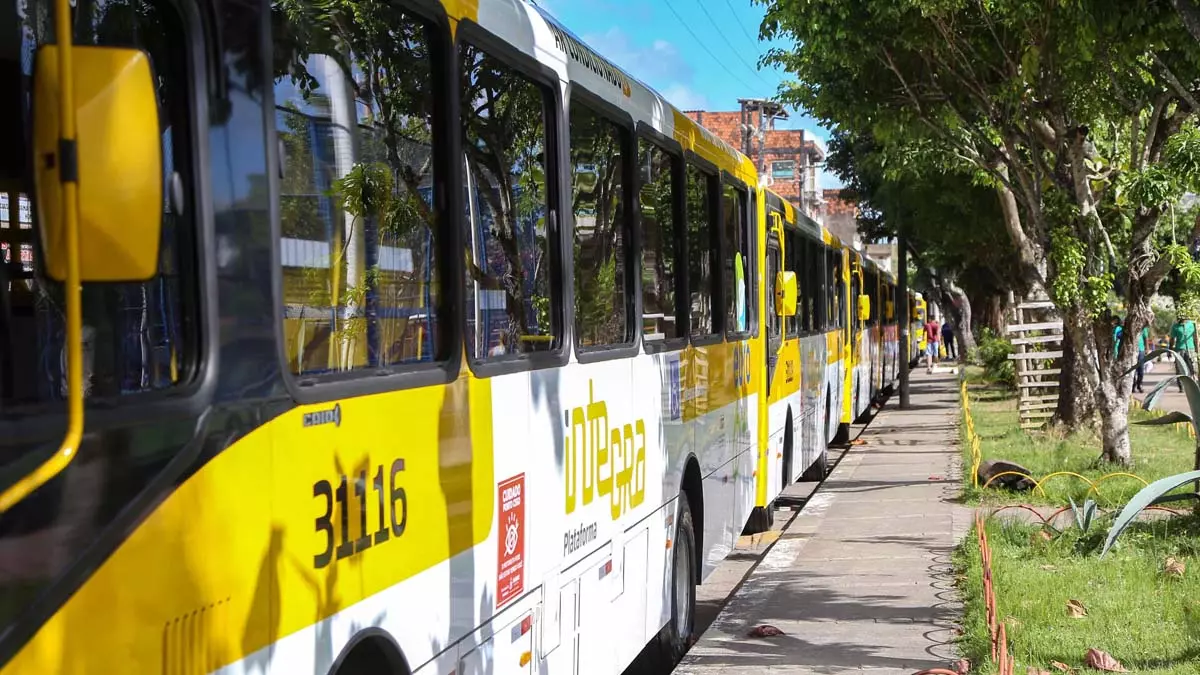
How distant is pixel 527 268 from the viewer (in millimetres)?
5742

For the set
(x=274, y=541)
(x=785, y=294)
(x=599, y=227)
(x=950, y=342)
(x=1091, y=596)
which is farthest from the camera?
(x=950, y=342)

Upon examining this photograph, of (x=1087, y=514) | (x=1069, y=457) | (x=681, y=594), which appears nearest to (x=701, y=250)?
(x=681, y=594)

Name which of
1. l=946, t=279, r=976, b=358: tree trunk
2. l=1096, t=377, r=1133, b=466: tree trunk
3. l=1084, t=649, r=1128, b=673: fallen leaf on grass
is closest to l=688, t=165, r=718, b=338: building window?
l=1084, t=649, r=1128, b=673: fallen leaf on grass

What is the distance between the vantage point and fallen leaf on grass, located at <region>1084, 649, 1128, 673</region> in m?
7.54

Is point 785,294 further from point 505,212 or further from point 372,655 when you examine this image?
point 372,655

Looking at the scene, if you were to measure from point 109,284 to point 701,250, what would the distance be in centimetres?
672

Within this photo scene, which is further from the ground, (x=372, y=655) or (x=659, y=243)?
(x=659, y=243)

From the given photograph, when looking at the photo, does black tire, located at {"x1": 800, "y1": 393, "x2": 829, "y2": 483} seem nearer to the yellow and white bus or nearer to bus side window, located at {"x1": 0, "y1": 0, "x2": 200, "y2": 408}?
the yellow and white bus

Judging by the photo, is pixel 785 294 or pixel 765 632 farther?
pixel 785 294

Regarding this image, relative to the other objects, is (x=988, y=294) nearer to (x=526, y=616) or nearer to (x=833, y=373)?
(x=833, y=373)

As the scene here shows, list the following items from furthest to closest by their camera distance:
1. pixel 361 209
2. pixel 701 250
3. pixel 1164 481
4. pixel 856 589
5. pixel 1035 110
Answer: pixel 1035 110 → pixel 856 589 → pixel 701 250 → pixel 1164 481 → pixel 361 209

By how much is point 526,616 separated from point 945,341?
3122 inches

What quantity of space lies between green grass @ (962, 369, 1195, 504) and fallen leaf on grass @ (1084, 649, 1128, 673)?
5.64 metres

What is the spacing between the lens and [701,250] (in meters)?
9.54
